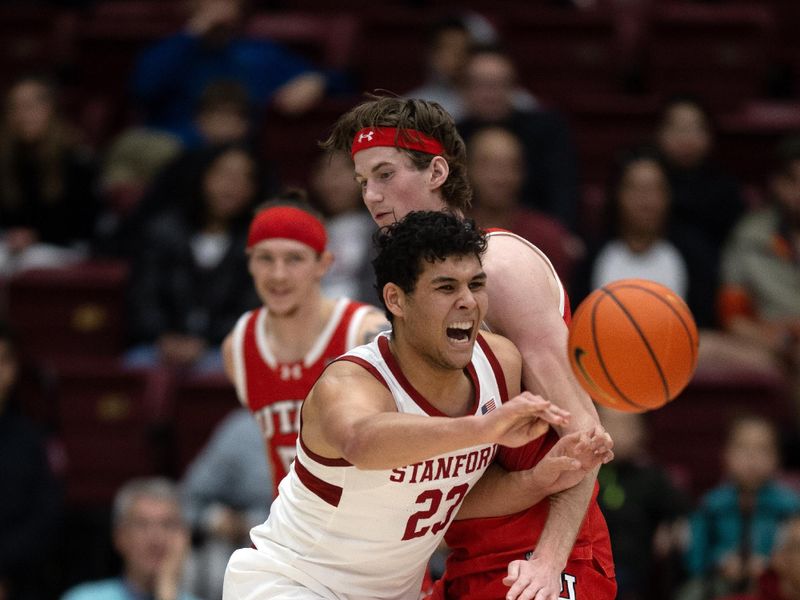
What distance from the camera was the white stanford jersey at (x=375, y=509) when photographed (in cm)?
394

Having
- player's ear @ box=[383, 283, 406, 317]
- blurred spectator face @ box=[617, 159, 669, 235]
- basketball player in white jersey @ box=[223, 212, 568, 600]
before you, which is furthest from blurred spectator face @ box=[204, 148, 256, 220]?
player's ear @ box=[383, 283, 406, 317]

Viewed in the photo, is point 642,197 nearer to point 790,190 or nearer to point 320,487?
point 790,190

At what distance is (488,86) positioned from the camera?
9266 mm

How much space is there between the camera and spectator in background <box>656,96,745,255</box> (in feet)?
30.6

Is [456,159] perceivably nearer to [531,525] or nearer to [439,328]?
[439,328]

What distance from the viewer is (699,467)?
27.5 ft

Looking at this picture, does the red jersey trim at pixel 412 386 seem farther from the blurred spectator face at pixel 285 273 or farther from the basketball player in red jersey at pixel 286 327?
the blurred spectator face at pixel 285 273

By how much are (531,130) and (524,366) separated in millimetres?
5407

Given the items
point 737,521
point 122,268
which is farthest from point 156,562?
point 737,521

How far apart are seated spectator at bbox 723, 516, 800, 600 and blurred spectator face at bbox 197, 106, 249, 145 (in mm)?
4402

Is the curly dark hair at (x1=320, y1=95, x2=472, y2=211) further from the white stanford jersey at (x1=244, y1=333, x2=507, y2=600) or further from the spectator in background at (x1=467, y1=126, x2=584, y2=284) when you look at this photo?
the spectator in background at (x1=467, y1=126, x2=584, y2=284)

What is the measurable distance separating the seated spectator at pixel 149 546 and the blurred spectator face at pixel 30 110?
3.19 meters

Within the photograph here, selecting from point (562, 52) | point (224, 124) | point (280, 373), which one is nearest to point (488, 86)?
point (562, 52)

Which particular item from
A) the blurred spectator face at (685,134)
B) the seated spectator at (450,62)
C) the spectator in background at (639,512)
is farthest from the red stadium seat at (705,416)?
the seated spectator at (450,62)
